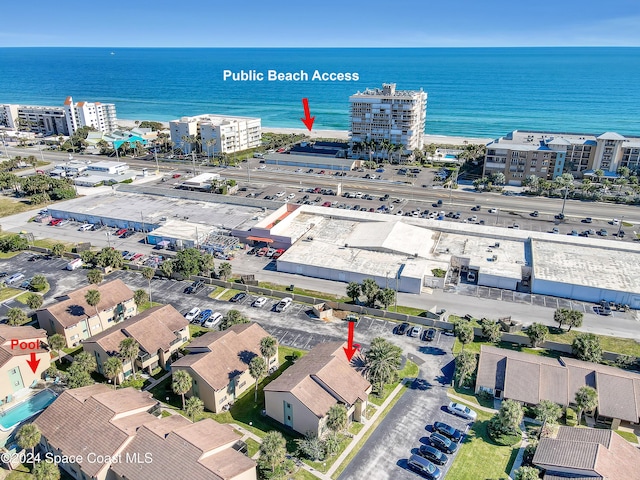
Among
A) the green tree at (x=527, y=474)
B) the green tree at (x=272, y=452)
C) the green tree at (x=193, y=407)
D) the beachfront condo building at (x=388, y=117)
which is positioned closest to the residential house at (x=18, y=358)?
the green tree at (x=193, y=407)

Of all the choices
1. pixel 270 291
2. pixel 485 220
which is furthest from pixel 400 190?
pixel 270 291

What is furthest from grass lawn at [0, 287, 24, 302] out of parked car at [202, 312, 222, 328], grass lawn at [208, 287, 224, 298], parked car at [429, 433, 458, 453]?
parked car at [429, 433, 458, 453]

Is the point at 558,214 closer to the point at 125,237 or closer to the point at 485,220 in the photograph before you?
the point at 485,220

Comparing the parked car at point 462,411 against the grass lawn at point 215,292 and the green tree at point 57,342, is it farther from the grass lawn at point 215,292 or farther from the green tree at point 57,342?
the green tree at point 57,342

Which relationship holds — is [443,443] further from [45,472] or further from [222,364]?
[45,472]

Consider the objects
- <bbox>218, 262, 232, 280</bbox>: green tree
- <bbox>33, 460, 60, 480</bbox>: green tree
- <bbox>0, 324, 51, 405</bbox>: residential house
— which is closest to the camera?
<bbox>33, 460, 60, 480</bbox>: green tree

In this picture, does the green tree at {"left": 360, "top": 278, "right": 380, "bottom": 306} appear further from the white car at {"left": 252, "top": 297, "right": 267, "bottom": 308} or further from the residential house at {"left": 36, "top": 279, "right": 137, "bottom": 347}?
the residential house at {"left": 36, "top": 279, "right": 137, "bottom": 347}
